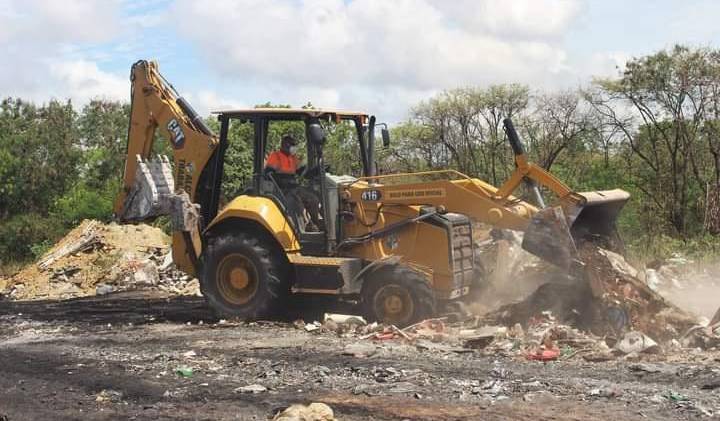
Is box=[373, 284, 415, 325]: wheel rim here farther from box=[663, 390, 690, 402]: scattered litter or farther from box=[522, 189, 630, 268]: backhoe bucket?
box=[663, 390, 690, 402]: scattered litter

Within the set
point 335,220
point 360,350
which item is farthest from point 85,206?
point 360,350

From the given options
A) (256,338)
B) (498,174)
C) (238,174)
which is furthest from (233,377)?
(498,174)

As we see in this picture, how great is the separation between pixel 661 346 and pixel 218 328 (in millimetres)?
4903

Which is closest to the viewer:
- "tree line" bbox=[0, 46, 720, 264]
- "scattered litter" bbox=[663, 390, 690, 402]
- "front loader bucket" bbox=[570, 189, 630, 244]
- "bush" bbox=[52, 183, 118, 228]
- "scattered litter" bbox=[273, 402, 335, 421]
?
"scattered litter" bbox=[273, 402, 335, 421]

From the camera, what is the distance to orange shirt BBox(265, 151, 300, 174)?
980 centimetres

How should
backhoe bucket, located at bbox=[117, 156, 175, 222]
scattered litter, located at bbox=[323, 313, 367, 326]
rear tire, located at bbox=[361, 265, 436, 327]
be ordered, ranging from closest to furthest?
rear tire, located at bbox=[361, 265, 436, 327], scattered litter, located at bbox=[323, 313, 367, 326], backhoe bucket, located at bbox=[117, 156, 175, 222]

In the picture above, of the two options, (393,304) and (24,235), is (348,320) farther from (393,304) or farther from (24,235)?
(24,235)

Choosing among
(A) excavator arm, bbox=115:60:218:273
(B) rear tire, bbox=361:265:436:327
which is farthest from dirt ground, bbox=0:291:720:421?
(A) excavator arm, bbox=115:60:218:273

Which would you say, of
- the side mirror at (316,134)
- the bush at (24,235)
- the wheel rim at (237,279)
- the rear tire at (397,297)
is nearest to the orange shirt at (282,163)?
the side mirror at (316,134)

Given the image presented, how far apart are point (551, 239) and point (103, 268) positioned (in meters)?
11.1

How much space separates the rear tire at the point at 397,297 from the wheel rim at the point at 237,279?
1.53 m

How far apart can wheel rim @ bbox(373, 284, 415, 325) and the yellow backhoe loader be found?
1 centimetres

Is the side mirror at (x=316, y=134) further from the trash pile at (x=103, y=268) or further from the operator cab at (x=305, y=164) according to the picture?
the trash pile at (x=103, y=268)

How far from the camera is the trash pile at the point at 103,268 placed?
50.6 feet
